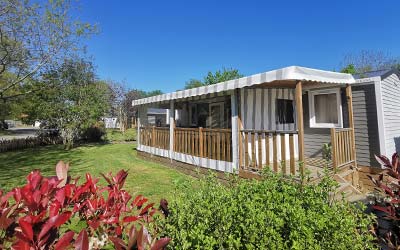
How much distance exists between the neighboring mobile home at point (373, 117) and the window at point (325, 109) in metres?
0.47

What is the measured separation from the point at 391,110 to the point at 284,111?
330 centimetres

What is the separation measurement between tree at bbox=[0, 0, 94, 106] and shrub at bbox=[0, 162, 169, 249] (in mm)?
13201

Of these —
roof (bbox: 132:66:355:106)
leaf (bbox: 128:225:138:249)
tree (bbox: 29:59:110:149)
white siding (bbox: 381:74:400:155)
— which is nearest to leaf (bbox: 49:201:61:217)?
leaf (bbox: 128:225:138:249)

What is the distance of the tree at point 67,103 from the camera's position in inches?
619

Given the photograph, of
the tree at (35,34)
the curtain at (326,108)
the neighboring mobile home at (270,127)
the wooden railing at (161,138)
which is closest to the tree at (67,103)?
the tree at (35,34)

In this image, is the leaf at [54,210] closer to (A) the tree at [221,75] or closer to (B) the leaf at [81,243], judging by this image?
(B) the leaf at [81,243]

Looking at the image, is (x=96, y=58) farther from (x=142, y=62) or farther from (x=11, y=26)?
(x=142, y=62)

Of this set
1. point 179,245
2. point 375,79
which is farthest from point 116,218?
point 375,79

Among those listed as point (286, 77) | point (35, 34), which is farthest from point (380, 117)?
point (35, 34)

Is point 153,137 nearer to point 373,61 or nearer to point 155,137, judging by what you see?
point 155,137

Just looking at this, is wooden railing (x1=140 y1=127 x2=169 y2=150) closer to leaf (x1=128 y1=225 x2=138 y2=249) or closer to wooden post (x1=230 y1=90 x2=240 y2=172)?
wooden post (x1=230 y1=90 x2=240 y2=172)

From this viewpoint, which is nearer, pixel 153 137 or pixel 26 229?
pixel 26 229

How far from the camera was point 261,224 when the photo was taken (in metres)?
1.84

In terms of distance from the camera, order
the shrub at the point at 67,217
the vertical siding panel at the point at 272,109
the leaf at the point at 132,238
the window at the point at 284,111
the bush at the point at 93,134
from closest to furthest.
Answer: the shrub at the point at 67,217 < the leaf at the point at 132,238 < the vertical siding panel at the point at 272,109 < the window at the point at 284,111 < the bush at the point at 93,134
